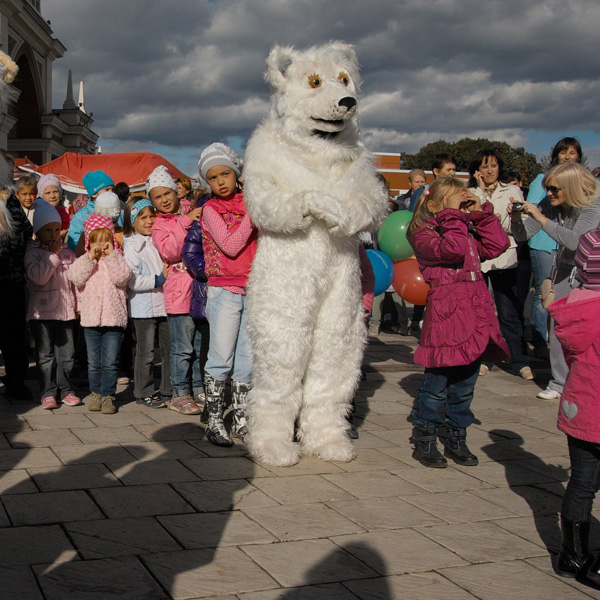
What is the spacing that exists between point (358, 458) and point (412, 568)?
1569 mm

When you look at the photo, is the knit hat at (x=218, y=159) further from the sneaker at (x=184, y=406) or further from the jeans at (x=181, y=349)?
the sneaker at (x=184, y=406)

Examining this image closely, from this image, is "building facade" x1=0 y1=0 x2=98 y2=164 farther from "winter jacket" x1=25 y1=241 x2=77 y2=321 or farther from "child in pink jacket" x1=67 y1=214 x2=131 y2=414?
"child in pink jacket" x1=67 y1=214 x2=131 y2=414

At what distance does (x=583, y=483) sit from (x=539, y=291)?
470 cm

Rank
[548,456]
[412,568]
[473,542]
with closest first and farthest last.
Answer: [412,568] < [473,542] < [548,456]

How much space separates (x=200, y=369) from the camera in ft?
19.7

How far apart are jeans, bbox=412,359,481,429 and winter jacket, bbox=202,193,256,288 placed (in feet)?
4.45

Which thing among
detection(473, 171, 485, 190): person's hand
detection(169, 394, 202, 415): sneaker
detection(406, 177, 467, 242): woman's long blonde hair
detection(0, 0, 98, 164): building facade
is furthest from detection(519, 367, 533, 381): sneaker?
detection(0, 0, 98, 164): building facade

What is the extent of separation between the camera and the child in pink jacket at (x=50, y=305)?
5.57 m

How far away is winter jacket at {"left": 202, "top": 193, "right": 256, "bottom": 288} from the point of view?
15.4 feet

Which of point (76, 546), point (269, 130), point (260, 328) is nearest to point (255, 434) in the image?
point (260, 328)

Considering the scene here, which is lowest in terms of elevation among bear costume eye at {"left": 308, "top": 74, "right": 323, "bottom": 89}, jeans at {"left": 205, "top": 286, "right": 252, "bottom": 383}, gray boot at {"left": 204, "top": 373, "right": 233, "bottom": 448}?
gray boot at {"left": 204, "top": 373, "right": 233, "bottom": 448}

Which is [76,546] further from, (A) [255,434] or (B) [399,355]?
(B) [399,355]

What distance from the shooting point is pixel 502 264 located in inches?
286

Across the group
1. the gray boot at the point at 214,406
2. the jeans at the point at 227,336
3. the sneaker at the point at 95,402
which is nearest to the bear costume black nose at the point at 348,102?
the jeans at the point at 227,336
